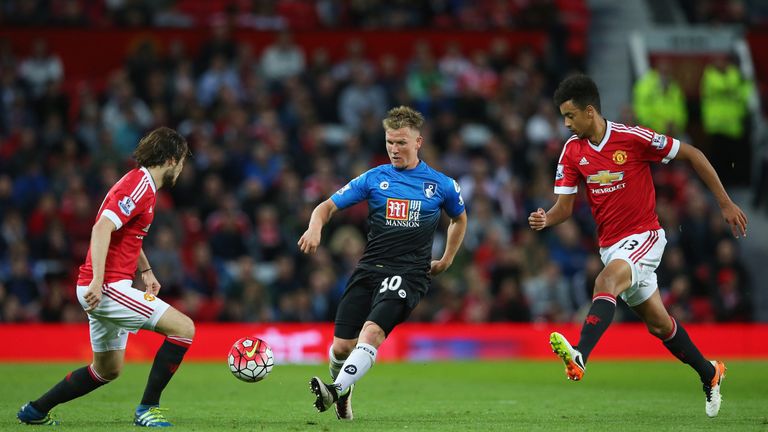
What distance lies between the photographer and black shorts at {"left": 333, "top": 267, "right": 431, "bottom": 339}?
28.0ft

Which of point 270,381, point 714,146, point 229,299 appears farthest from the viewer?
point 714,146

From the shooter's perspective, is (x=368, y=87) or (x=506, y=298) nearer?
(x=506, y=298)

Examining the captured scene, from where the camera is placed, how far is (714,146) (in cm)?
2084

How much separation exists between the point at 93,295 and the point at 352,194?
83.4 inches

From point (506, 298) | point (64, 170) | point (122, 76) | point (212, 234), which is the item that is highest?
point (122, 76)

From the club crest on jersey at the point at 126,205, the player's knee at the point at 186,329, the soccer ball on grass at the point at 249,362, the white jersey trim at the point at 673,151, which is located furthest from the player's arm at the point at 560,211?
the club crest on jersey at the point at 126,205

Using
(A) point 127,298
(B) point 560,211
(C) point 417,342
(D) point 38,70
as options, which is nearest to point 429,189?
(B) point 560,211

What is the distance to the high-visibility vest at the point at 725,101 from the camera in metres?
20.5

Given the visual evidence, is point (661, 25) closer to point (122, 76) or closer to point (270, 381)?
point (122, 76)

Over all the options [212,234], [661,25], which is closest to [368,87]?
[212,234]

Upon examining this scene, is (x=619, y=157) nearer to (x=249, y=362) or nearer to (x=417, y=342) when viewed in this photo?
(x=249, y=362)

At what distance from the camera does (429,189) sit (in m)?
8.92

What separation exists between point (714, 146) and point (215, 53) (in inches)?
346

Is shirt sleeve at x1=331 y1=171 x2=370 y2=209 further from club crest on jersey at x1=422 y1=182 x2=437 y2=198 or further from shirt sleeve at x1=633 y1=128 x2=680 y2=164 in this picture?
shirt sleeve at x1=633 y1=128 x2=680 y2=164
